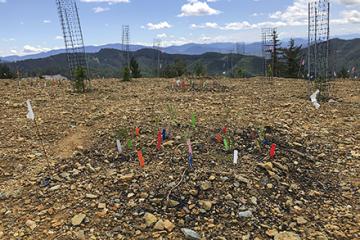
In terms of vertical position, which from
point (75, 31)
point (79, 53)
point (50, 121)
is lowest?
point (50, 121)

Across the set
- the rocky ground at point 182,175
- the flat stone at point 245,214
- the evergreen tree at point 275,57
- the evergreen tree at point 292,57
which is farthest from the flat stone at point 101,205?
the evergreen tree at point 292,57

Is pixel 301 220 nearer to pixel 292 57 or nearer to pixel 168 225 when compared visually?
pixel 168 225

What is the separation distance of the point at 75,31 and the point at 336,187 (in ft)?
30.5

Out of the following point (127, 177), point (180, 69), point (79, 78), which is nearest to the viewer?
point (127, 177)

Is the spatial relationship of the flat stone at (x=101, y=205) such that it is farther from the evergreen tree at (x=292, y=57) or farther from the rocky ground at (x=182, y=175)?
the evergreen tree at (x=292, y=57)

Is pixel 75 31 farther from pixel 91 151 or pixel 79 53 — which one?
pixel 91 151

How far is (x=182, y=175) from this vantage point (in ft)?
12.6

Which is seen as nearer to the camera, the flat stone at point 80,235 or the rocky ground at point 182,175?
the flat stone at point 80,235

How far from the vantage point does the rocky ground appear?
314 cm

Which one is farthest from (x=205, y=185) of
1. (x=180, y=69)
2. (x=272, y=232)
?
(x=180, y=69)

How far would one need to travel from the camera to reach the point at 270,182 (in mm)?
3824

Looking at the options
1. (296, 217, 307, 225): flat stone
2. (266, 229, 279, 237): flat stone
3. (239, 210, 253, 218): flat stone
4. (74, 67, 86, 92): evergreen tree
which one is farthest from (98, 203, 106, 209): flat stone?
(74, 67, 86, 92): evergreen tree

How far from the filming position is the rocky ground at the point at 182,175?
3.14m

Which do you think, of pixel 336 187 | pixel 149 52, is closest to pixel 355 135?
pixel 336 187
